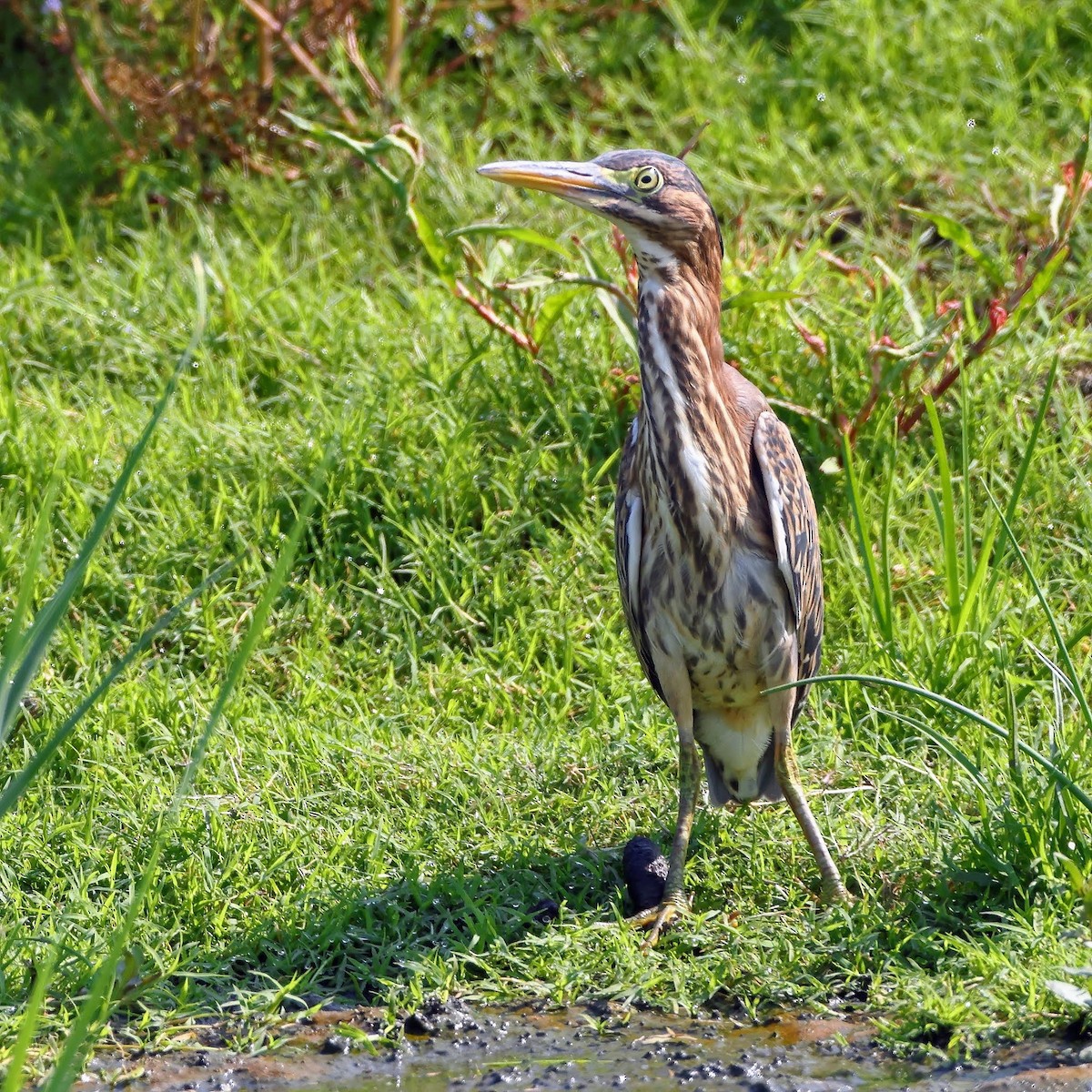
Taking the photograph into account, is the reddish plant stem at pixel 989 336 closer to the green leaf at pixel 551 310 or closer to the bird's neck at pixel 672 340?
the green leaf at pixel 551 310

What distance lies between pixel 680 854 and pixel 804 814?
356 millimetres

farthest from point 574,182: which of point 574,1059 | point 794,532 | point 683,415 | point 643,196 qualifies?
point 574,1059

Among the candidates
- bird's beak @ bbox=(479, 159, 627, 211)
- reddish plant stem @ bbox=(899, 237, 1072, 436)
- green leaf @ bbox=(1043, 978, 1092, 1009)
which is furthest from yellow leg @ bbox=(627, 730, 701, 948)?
reddish plant stem @ bbox=(899, 237, 1072, 436)

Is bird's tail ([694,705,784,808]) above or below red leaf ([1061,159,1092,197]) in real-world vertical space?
below

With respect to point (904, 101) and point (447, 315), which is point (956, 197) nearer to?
point (904, 101)

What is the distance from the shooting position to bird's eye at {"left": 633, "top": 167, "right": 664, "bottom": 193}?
401 cm

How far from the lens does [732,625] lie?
4.05 m

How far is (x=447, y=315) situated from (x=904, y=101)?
2.56m

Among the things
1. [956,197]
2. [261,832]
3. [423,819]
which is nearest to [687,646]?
[423,819]

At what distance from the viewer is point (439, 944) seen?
156 inches

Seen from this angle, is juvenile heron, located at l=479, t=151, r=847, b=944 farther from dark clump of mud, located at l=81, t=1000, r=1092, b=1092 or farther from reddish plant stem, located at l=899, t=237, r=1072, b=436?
reddish plant stem, located at l=899, t=237, r=1072, b=436

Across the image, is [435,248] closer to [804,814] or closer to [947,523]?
[947,523]

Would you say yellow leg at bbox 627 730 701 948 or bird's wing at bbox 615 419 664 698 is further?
bird's wing at bbox 615 419 664 698

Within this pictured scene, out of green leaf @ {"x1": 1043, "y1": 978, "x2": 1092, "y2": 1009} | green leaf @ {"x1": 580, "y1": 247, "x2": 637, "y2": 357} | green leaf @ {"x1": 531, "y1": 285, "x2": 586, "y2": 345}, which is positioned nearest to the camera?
green leaf @ {"x1": 1043, "y1": 978, "x2": 1092, "y2": 1009}
